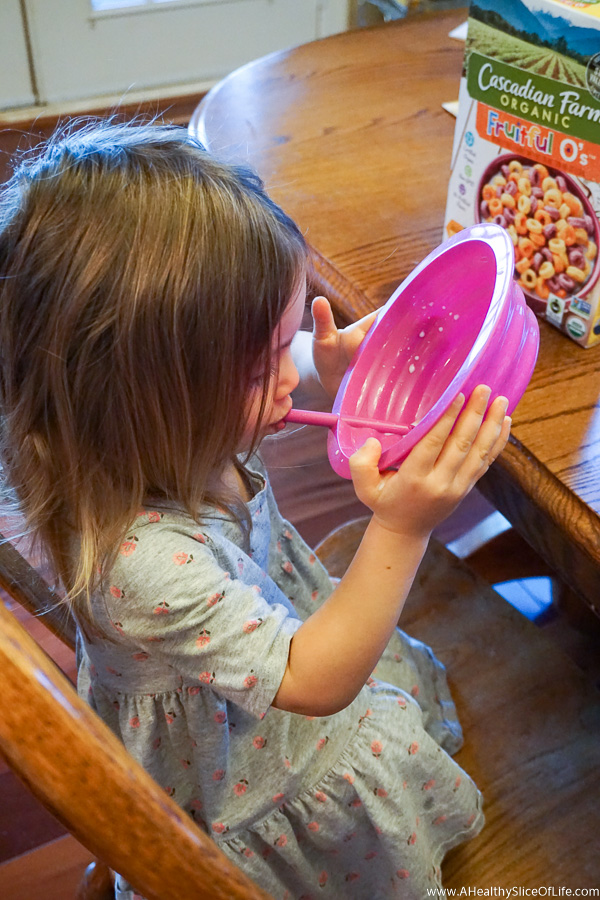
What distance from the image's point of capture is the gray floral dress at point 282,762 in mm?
697

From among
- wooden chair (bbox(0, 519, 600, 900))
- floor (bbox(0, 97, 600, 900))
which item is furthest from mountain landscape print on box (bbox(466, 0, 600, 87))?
wooden chair (bbox(0, 519, 600, 900))

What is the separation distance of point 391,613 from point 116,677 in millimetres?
263

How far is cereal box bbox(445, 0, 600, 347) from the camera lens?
629 millimetres

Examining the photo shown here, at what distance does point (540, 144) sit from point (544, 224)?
0.21ft

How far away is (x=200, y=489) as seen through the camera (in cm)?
66

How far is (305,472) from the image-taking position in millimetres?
1845

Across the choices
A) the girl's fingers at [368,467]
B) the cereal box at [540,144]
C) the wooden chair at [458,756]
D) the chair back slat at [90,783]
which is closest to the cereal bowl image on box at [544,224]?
the cereal box at [540,144]

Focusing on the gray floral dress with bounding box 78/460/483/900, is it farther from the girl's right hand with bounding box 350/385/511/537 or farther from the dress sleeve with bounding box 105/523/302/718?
the girl's right hand with bounding box 350/385/511/537

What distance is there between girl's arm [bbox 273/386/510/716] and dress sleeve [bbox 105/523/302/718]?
2 cm

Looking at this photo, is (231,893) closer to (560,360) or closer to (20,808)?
(560,360)

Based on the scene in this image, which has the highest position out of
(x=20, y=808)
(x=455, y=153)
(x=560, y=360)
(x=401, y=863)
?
(x=455, y=153)

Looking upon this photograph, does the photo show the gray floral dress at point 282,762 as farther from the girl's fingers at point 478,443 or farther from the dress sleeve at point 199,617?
the girl's fingers at point 478,443

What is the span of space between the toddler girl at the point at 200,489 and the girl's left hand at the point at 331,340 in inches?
4.2

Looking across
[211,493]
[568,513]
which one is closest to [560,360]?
[568,513]
